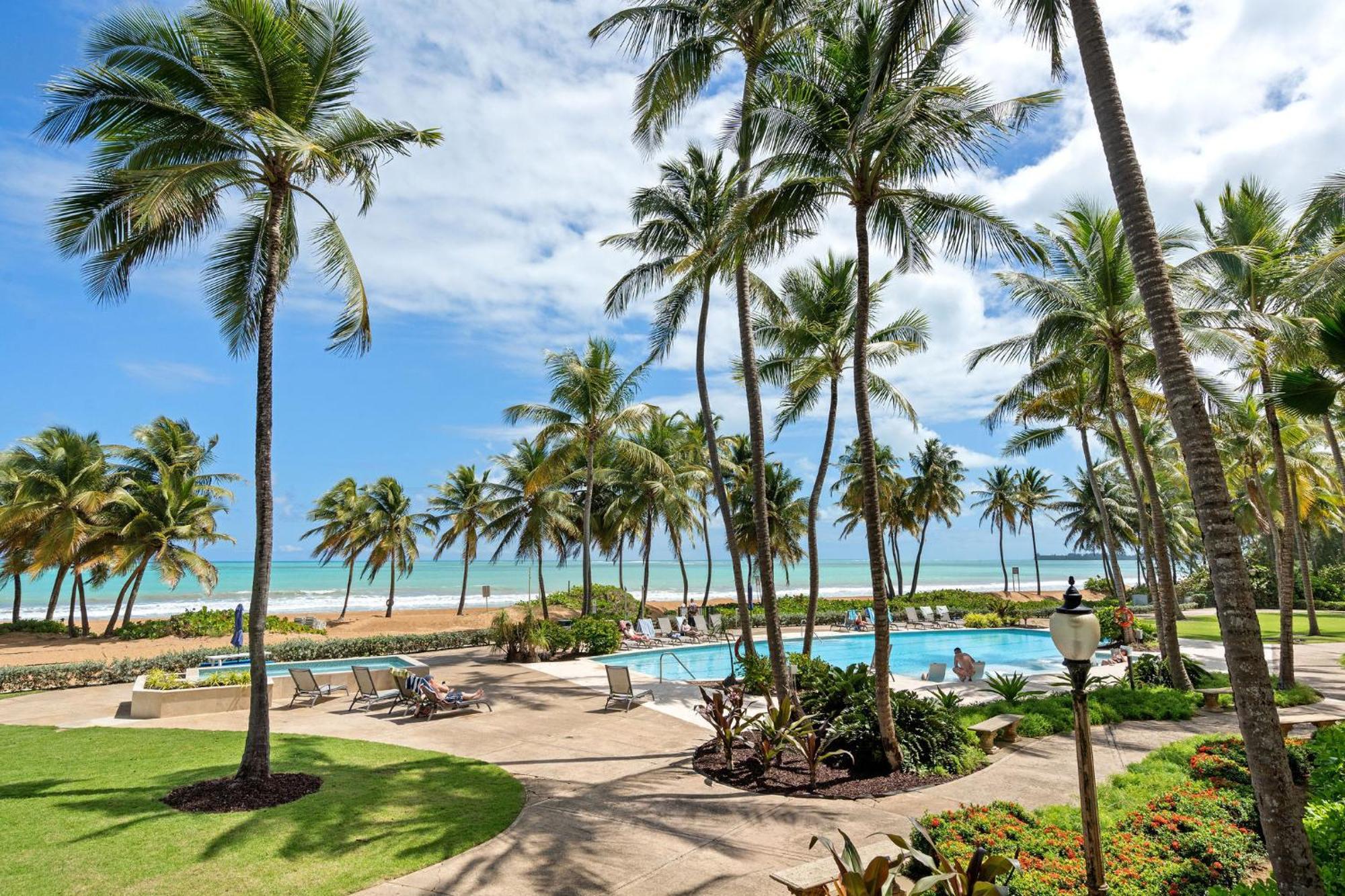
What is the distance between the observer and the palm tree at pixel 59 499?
77.9ft

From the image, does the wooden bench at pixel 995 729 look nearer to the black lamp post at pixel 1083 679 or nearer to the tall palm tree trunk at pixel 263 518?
the black lamp post at pixel 1083 679

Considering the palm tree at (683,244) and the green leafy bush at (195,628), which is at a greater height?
the palm tree at (683,244)

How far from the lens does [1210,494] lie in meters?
4.45

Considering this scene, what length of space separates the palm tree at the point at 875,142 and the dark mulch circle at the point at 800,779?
1.46 ft

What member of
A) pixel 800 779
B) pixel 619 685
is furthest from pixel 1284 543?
pixel 619 685

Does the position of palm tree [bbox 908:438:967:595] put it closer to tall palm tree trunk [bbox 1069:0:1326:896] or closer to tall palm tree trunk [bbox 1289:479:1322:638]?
tall palm tree trunk [bbox 1289:479:1322:638]

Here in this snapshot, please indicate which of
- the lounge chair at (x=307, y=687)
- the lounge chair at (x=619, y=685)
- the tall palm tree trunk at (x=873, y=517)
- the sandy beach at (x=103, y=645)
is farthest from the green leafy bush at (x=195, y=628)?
the tall palm tree trunk at (x=873, y=517)

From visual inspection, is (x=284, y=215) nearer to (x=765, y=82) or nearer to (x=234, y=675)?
(x=765, y=82)

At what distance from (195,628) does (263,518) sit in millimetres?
20914

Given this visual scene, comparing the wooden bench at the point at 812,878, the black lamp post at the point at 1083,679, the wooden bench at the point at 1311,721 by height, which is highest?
the black lamp post at the point at 1083,679

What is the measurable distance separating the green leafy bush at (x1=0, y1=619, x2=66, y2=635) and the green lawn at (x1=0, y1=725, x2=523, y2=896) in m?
21.8

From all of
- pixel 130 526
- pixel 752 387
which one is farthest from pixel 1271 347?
pixel 130 526

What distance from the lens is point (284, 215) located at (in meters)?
9.88

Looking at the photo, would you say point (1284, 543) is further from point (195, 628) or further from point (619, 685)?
point (195, 628)
